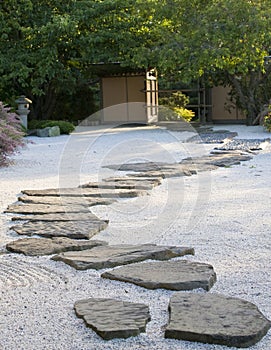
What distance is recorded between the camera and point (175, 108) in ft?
61.5

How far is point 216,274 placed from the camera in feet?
11.2

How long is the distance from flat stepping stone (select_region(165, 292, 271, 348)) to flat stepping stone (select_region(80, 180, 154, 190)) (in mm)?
3475

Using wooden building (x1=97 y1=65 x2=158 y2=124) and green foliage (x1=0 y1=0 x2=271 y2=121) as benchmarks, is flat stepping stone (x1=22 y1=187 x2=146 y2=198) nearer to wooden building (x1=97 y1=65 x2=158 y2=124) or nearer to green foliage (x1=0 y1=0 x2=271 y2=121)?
green foliage (x1=0 y1=0 x2=271 y2=121)

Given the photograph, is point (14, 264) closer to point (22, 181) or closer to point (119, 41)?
point (22, 181)

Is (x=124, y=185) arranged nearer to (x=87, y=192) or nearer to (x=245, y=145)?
(x=87, y=192)

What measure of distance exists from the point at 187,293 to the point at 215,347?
0.59m

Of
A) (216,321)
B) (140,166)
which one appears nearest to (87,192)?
(140,166)

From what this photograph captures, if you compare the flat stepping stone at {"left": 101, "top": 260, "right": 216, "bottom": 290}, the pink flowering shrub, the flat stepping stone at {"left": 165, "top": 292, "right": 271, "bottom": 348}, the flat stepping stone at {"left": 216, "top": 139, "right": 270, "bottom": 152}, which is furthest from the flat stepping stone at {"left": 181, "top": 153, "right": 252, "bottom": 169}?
the flat stepping stone at {"left": 165, "top": 292, "right": 271, "bottom": 348}

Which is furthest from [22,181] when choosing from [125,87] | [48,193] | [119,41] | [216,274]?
[125,87]

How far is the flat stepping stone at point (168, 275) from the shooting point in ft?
10.4

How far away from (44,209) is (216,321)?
2865 mm

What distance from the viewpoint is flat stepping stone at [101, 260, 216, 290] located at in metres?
3.16

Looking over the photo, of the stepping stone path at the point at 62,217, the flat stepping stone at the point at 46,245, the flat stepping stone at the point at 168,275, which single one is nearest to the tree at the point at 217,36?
the stepping stone path at the point at 62,217

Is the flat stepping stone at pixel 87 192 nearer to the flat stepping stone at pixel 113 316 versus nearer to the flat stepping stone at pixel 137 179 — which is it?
the flat stepping stone at pixel 137 179
